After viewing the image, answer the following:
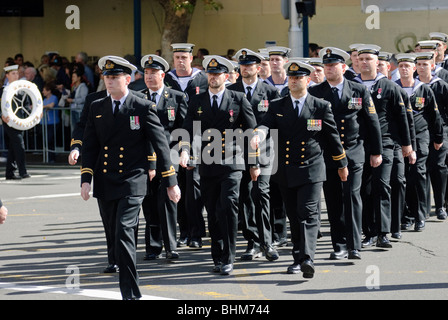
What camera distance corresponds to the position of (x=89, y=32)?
91.5 ft

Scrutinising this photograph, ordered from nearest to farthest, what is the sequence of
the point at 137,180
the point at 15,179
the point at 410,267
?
the point at 137,180 < the point at 410,267 < the point at 15,179

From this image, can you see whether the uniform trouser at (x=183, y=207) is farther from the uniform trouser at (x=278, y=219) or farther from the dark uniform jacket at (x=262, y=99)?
the dark uniform jacket at (x=262, y=99)

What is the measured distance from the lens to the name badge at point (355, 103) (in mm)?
10977

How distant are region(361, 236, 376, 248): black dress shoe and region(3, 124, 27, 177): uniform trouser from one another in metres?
9.11

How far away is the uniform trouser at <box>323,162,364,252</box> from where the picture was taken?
10.9 meters

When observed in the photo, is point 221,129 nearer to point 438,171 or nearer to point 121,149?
point 121,149

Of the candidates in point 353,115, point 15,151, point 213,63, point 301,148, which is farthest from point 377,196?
point 15,151

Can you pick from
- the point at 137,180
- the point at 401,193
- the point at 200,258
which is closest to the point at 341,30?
the point at 401,193

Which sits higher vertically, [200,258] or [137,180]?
[137,180]

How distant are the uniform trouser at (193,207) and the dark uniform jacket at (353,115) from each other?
175 centimetres

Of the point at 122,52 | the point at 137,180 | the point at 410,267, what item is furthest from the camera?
the point at 122,52

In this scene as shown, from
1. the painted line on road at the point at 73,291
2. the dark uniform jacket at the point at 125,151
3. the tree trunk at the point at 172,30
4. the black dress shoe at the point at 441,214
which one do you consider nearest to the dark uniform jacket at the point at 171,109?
the dark uniform jacket at the point at 125,151
